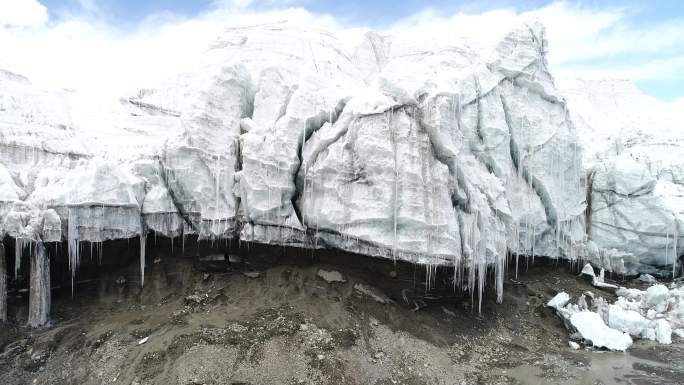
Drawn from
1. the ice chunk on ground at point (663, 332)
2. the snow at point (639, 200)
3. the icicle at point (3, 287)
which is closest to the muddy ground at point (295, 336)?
the icicle at point (3, 287)

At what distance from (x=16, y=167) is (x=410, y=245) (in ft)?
49.1

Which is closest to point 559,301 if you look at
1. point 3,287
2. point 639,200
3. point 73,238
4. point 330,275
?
point 639,200

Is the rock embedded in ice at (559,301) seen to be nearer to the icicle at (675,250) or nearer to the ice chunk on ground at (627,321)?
the ice chunk on ground at (627,321)

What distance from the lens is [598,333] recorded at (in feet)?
59.2

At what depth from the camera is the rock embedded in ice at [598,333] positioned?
17.8 metres

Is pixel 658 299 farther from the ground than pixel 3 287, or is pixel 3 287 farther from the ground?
pixel 3 287

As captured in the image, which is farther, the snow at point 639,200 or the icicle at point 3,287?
the snow at point 639,200

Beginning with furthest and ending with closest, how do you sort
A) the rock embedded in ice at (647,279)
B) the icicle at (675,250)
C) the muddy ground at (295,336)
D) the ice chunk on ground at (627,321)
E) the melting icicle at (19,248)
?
the rock embedded in ice at (647,279) < the icicle at (675,250) < the ice chunk on ground at (627,321) < the melting icicle at (19,248) < the muddy ground at (295,336)

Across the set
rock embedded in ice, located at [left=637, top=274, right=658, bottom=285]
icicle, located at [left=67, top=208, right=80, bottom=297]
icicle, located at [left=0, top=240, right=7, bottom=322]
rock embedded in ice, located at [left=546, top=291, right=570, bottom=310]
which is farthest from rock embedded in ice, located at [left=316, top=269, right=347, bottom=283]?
rock embedded in ice, located at [left=637, top=274, right=658, bottom=285]

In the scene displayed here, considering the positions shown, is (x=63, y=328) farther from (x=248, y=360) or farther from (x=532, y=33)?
(x=532, y=33)

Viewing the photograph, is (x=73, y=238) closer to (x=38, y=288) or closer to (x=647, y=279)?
(x=38, y=288)

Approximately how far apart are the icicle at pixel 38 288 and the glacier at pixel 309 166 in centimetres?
5

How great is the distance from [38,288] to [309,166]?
1042 centimetres

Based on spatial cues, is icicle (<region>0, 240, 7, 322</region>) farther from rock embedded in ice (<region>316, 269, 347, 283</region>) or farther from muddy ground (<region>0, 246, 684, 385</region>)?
rock embedded in ice (<region>316, 269, 347, 283</region>)
